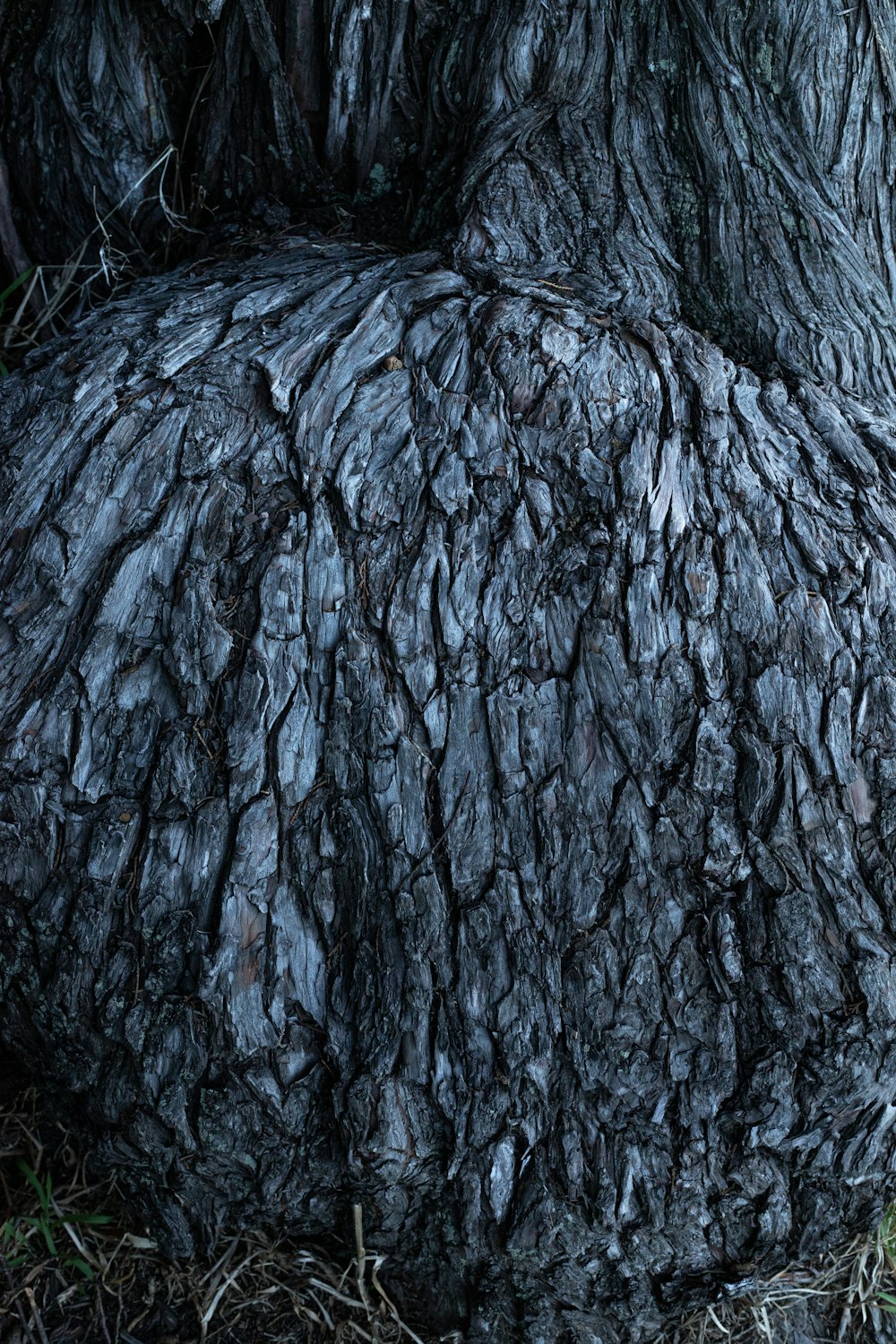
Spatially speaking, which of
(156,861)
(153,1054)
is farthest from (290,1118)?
(156,861)

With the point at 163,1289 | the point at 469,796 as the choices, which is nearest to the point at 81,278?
the point at 469,796

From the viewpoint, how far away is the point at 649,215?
6.68 feet

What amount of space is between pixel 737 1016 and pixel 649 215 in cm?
152

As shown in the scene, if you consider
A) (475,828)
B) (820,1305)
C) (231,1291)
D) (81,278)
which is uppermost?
(81,278)

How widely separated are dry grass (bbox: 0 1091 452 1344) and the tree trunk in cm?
9

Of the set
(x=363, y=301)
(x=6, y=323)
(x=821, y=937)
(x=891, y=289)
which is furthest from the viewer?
(x=6, y=323)

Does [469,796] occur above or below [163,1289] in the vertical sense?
above

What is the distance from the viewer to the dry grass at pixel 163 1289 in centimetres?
184

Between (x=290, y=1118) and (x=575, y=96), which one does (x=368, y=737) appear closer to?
(x=290, y=1118)

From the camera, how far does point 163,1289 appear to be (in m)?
1.88

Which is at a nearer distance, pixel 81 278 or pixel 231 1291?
pixel 231 1291

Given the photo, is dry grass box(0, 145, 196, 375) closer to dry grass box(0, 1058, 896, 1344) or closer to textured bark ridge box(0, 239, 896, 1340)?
textured bark ridge box(0, 239, 896, 1340)

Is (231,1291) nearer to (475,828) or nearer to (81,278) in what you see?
(475,828)

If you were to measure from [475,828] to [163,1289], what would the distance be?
1072 millimetres
